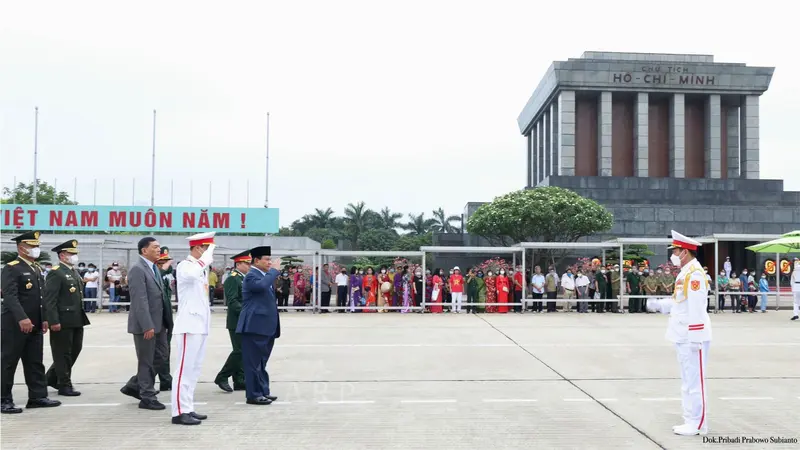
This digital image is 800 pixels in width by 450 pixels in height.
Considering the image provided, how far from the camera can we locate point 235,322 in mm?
8742

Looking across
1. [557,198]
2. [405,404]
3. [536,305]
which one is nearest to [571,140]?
[557,198]

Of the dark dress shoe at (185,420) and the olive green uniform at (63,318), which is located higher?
the olive green uniform at (63,318)

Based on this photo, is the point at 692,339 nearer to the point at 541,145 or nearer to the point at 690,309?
the point at 690,309

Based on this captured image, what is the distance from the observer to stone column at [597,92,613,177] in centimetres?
4878

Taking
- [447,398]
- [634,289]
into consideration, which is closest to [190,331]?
[447,398]

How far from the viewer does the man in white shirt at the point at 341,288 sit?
2298 cm

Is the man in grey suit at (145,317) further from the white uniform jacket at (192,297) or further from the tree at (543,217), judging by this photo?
the tree at (543,217)

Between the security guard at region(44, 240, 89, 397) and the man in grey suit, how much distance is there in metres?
1.02

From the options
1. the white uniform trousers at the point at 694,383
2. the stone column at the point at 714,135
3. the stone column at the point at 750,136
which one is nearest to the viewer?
the white uniform trousers at the point at 694,383

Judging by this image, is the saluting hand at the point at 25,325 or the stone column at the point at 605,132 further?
the stone column at the point at 605,132

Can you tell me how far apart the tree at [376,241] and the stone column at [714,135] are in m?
25.7

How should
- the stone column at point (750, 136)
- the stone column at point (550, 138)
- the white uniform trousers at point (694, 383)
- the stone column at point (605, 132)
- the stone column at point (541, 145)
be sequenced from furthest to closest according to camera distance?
the stone column at point (541, 145) → the stone column at point (550, 138) → the stone column at point (750, 136) → the stone column at point (605, 132) → the white uniform trousers at point (694, 383)

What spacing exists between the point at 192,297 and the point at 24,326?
1952 mm

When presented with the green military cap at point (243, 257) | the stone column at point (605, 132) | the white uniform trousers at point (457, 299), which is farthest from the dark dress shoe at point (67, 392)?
the stone column at point (605, 132)
